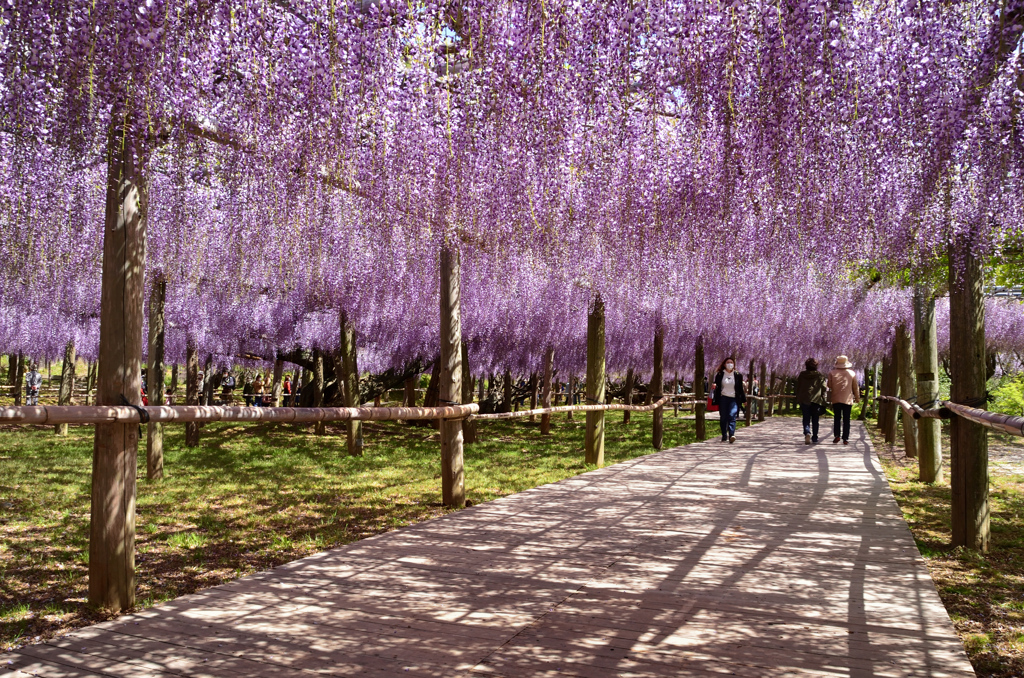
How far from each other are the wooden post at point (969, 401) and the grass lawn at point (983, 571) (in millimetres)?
195

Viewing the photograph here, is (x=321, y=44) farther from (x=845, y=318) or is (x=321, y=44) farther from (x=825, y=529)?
(x=845, y=318)

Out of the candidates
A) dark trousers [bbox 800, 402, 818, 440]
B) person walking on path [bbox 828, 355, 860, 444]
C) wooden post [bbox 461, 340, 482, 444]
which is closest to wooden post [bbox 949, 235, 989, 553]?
person walking on path [bbox 828, 355, 860, 444]

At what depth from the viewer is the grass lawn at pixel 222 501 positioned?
170 inches

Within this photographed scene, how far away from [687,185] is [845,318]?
12.1 m

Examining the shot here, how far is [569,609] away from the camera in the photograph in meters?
3.50

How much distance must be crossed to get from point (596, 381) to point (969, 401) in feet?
18.3

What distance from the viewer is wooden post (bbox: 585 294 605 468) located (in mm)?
10188

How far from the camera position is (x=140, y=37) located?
12.9ft

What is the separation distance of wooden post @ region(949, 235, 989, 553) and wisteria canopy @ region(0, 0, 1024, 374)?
542 millimetres

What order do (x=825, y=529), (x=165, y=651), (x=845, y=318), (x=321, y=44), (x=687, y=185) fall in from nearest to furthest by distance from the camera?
(x=165, y=651) → (x=321, y=44) → (x=825, y=529) → (x=687, y=185) → (x=845, y=318)

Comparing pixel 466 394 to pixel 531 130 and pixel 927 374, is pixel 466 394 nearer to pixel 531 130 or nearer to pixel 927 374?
pixel 927 374

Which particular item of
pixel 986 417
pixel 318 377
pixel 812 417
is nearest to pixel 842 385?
pixel 812 417

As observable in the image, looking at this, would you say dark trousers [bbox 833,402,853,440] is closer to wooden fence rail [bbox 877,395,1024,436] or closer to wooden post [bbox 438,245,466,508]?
wooden fence rail [bbox 877,395,1024,436]

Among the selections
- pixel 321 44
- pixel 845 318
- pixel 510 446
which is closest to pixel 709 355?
pixel 845 318
